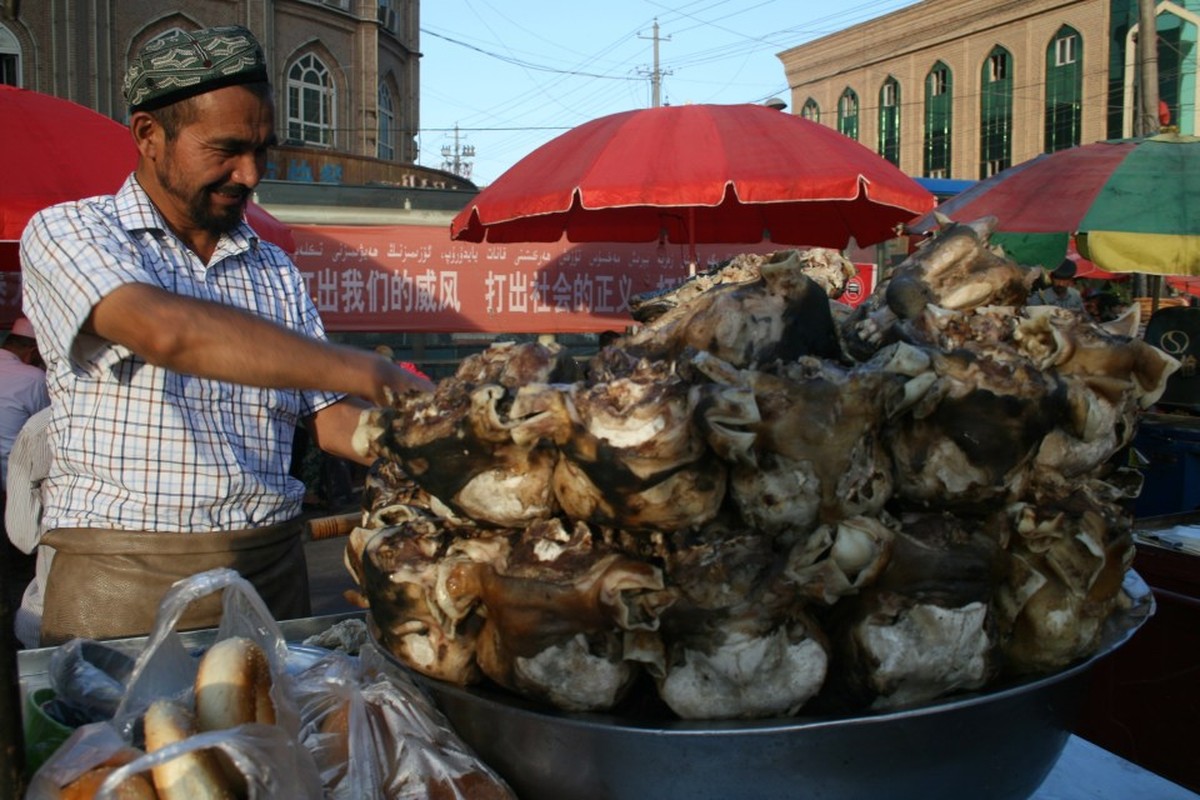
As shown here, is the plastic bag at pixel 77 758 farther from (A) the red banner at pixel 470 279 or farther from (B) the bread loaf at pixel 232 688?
(A) the red banner at pixel 470 279

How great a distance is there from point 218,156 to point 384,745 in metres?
1.09

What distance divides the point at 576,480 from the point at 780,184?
14.3 feet

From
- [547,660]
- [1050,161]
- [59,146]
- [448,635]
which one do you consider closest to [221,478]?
[448,635]

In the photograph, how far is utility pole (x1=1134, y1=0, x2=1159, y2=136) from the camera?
340 inches

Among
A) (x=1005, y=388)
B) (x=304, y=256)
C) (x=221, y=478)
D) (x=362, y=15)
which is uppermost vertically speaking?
(x=362, y=15)

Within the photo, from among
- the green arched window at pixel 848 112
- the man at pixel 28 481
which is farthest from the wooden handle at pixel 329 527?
the green arched window at pixel 848 112

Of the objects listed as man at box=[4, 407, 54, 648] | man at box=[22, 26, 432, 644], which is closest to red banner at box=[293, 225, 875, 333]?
man at box=[4, 407, 54, 648]

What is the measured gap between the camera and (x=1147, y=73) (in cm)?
862

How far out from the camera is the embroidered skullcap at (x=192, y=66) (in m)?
1.67

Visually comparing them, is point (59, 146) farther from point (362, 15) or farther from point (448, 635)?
point (362, 15)

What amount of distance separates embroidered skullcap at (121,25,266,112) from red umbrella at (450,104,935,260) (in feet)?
11.6

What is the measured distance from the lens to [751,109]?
5.87 meters

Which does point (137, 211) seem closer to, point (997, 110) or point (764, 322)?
point (764, 322)

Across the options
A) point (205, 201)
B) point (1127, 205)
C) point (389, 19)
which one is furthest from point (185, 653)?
point (389, 19)
